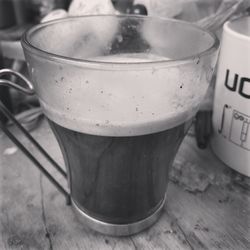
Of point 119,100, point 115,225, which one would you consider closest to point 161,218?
point 115,225

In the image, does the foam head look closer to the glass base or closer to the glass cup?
the glass cup

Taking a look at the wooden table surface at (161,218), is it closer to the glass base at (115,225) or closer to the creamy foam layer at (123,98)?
the glass base at (115,225)

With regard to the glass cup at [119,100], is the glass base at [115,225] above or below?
below

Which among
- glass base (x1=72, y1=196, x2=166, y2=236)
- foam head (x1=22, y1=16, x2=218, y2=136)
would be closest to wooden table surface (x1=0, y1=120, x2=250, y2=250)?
glass base (x1=72, y1=196, x2=166, y2=236)

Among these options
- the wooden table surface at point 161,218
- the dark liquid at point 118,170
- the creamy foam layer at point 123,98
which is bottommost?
the wooden table surface at point 161,218

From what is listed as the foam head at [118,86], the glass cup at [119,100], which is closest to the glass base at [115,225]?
the glass cup at [119,100]

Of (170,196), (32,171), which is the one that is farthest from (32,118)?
(170,196)

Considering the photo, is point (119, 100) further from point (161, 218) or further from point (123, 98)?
point (161, 218)
